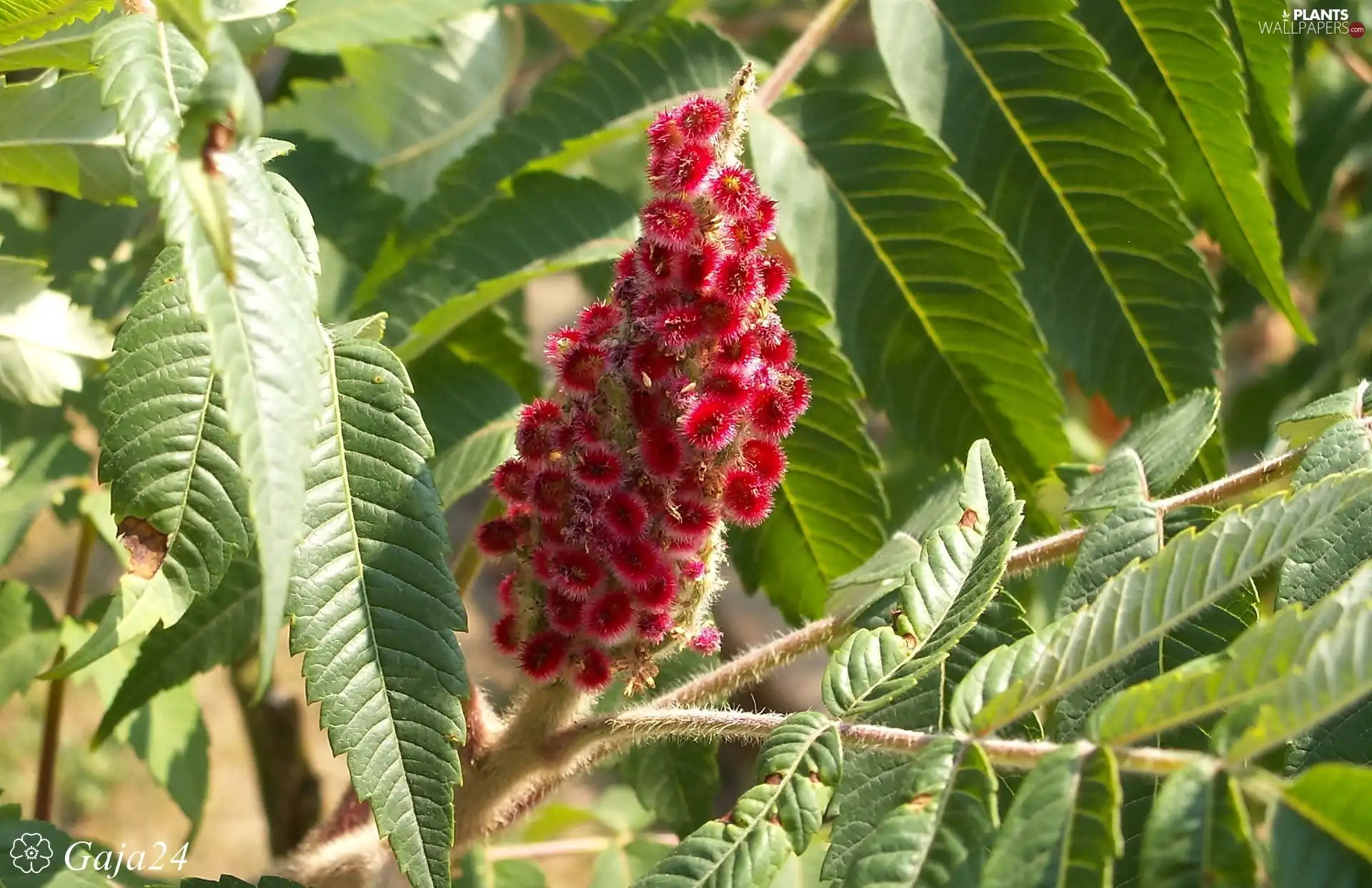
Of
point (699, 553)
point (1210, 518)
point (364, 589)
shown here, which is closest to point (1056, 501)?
point (1210, 518)

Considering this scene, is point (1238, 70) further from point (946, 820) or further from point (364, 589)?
point (364, 589)

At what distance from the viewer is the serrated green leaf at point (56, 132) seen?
135 centimetres

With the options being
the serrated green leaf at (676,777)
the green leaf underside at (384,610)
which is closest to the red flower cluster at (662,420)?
the green leaf underside at (384,610)

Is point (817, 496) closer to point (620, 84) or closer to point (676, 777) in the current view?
point (676, 777)

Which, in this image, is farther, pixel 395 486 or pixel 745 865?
pixel 395 486

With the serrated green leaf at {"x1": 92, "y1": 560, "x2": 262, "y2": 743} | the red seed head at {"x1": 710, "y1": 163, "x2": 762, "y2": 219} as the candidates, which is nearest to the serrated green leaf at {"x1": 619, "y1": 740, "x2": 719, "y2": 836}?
the serrated green leaf at {"x1": 92, "y1": 560, "x2": 262, "y2": 743}

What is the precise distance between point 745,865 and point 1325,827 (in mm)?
454

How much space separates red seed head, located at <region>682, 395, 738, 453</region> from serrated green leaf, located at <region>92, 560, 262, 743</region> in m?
0.75

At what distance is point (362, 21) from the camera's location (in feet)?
6.64

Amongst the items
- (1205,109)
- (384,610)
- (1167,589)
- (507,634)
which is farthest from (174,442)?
(1205,109)

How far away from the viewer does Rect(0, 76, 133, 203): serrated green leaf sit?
1.35 metres

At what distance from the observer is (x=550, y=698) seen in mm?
1357

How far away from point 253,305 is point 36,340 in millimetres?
797

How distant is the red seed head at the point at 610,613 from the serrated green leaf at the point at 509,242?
64 cm
